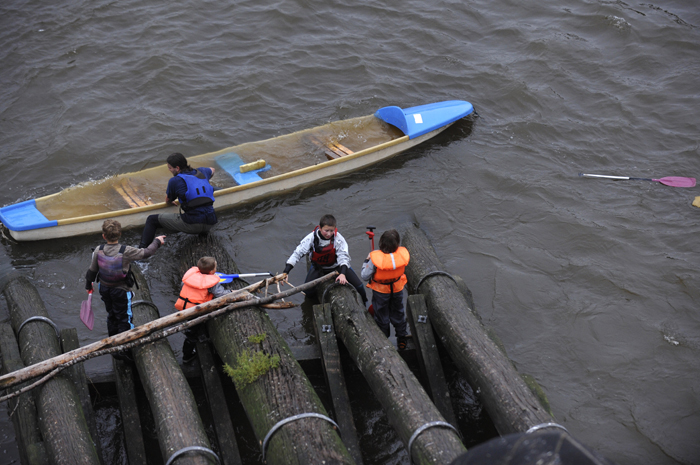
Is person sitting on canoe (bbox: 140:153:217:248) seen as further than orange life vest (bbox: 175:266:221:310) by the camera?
Yes

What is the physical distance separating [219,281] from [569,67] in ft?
37.6

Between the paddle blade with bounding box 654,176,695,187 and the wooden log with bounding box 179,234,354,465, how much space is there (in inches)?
330

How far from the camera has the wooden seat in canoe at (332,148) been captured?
9.81 meters

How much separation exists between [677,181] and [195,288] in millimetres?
9212

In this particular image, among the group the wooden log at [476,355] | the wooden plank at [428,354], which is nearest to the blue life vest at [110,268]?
the wooden plank at [428,354]

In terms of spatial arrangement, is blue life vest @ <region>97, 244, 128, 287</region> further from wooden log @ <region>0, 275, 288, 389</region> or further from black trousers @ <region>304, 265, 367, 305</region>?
black trousers @ <region>304, 265, 367, 305</region>

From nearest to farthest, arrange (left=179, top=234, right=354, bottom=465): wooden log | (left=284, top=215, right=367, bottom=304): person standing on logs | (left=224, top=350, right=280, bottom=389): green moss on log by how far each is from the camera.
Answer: (left=179, top=234, right=354, bottom=465): wooden log, (left=224, top=350, right=280, bottom=389): green moss on log, (left=284, top=215, right=367, bottom=304): person standing on logs

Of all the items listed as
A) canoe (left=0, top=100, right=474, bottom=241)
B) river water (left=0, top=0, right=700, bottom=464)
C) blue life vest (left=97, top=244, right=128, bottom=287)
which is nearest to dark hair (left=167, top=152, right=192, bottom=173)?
canoe (left=0, top=100, right=474, bottom=241)

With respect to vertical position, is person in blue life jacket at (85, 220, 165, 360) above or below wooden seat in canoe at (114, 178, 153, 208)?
above

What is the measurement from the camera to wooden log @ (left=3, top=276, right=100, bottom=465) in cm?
442

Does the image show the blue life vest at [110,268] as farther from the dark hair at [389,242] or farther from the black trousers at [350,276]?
the dark hair at [389,242]

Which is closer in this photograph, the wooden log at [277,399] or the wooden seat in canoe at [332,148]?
the wooden log at [277,399]

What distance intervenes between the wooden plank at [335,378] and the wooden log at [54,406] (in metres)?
2.17

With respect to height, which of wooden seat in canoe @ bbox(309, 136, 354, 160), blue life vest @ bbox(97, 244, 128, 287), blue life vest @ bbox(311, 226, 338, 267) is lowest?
wooden seat in canoe @ bbox(309, 136, 354, 160)
